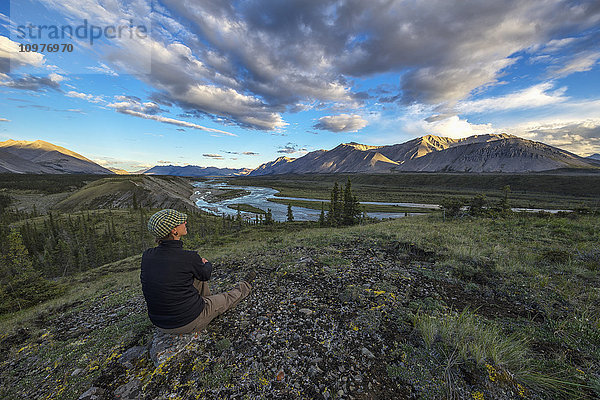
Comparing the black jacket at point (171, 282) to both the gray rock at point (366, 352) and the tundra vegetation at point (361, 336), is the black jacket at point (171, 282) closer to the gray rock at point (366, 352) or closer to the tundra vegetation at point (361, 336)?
the tundra vegetation at point (361, 336)

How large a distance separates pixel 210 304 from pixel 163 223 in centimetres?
237

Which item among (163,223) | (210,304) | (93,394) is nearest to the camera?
(93,394)

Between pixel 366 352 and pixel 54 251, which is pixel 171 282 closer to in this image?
pixel 366 352

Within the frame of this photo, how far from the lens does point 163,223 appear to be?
457cm

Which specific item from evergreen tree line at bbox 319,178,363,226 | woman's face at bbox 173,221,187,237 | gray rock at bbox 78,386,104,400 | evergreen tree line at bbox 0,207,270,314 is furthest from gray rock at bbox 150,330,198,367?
evergreen tree line at bbox 319,178,363,226

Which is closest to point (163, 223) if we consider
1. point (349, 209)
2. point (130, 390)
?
point (130, 390)

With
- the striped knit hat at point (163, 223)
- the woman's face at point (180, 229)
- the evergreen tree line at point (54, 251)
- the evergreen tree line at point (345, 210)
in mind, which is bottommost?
the evergreen tree line at point (54, 251)

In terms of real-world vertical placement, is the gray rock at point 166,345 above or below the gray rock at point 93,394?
above

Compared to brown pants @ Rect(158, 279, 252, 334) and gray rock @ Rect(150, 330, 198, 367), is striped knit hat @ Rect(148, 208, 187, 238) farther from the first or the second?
gray rock @ Rect(150, 330, 198, 367)

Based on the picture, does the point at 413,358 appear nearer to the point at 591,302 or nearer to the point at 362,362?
the point at 362,362

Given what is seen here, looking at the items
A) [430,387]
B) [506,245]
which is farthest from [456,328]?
[506,245]

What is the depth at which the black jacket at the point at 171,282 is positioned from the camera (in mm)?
4406

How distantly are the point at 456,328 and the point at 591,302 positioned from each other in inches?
162

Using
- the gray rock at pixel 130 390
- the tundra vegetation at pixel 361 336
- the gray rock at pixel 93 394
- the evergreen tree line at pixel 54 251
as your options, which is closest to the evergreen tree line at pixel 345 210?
the evergreen tree line at pixel 54 251
